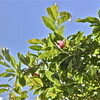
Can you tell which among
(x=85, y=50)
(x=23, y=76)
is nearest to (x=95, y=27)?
(x=85, y=50)

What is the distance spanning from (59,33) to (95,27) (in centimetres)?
29

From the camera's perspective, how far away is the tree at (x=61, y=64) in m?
2.24

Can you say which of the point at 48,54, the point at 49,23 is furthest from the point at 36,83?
the point at 49,23

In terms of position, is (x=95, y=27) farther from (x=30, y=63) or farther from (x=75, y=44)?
(x=30, y=63)

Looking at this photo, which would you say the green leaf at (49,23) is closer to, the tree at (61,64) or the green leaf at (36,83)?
the tree at (61,64)

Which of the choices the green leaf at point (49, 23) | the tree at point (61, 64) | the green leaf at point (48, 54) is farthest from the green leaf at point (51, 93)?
the green leaf at point (49, 23)

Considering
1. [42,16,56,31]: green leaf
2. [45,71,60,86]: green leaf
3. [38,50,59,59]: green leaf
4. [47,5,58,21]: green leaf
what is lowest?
[45,71,60,86]: green leaf

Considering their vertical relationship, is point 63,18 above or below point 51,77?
above

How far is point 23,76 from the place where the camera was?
239cm

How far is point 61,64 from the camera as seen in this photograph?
233cm

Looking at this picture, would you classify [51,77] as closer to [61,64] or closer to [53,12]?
[61,64]

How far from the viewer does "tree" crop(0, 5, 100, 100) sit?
2244mm

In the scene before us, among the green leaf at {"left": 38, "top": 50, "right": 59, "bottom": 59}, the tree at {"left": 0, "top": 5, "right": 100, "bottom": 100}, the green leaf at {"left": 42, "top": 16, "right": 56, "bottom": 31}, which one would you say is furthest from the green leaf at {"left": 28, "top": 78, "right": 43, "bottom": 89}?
the green leaf at {"left": 42, "top": 16, "right": 56, "bottom": 31}

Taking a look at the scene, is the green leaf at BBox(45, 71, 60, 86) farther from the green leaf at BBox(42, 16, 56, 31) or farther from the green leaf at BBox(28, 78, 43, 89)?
the green leaf at BBox(42, 16, 56, 31)
